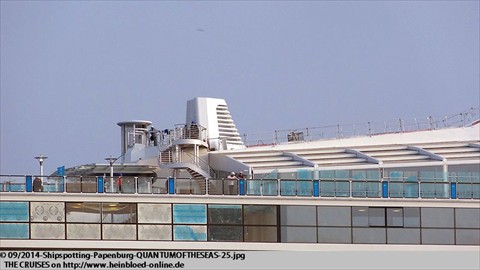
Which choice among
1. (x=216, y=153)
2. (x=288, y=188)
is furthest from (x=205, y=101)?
(x=288, y=188)

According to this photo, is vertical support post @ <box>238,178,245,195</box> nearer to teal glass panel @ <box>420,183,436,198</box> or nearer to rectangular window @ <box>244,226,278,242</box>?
rectangular window @ <box>244,226,278,242</box>

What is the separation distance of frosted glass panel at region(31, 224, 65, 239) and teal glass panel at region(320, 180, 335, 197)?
34.2 ft

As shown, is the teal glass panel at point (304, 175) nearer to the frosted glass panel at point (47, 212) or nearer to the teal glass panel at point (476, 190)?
the teal glass panel at point (476, 190)

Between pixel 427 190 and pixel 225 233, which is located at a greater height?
pixel 427 190

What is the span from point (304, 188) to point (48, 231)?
10335mm

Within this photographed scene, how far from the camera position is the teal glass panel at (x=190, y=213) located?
183 feet

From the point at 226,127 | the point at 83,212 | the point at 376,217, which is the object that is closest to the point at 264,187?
the point at 376,217

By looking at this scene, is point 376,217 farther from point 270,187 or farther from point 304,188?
point 270,187

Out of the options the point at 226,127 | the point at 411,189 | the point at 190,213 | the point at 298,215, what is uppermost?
the point at 226,127

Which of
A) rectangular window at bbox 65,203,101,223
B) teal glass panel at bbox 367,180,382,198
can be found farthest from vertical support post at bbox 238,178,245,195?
rectangular window at bbox 65,203,101,223

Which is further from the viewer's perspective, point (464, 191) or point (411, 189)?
point (464, 191)

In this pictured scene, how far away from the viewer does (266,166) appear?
63.0m

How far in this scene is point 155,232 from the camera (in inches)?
2179

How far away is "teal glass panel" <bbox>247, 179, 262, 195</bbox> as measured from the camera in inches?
2229
